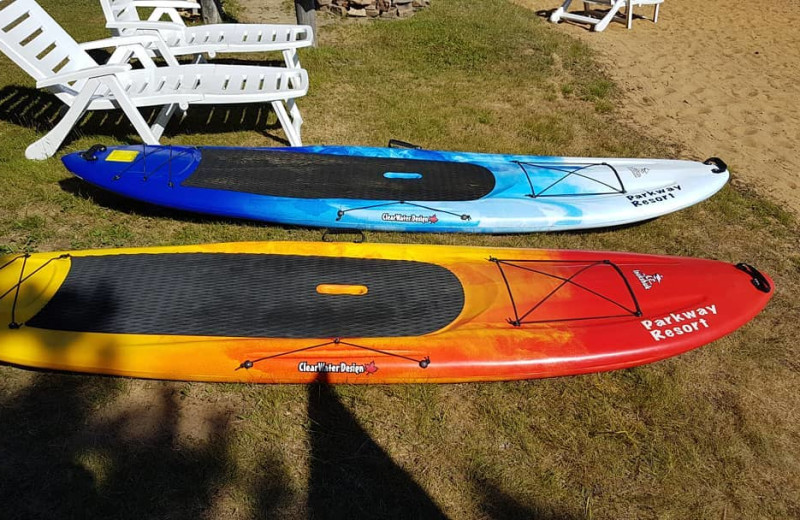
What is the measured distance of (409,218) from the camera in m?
3.90

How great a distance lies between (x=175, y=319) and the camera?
2.87 meters

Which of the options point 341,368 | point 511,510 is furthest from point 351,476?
point 511,510

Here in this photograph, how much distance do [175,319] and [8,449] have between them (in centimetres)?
101

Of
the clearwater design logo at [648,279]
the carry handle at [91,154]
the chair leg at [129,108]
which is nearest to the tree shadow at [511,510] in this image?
the clearwater design logo at [648,279]

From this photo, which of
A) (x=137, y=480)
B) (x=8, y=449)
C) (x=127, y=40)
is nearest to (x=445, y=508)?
(x=137, y=480)

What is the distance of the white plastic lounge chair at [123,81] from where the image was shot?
14.3 ft

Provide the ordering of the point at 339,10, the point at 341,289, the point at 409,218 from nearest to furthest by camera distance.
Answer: the point at 341,289
the point at 409,218
the point at 339,10

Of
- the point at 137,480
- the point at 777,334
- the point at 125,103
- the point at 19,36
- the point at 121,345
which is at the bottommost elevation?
the point at 777,334

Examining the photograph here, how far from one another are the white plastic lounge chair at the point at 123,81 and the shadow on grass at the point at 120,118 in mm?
366

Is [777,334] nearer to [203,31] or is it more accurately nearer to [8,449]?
[8,449]

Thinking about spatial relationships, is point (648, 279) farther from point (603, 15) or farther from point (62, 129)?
point (603, 15)

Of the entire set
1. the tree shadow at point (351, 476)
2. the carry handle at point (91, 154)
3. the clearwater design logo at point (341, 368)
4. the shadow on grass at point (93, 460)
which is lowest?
the tree shadow at point (351, 476)

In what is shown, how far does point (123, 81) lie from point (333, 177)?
96.9 inches

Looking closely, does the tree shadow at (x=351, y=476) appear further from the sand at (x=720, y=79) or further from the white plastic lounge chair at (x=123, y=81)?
the sand at (x=720, y=79)
